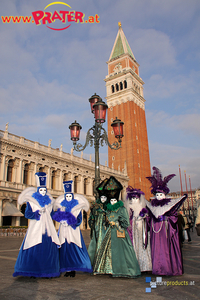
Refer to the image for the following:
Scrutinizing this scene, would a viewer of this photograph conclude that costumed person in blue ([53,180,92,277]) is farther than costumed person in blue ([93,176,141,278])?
Yes

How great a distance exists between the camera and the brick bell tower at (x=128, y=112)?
45.6 m

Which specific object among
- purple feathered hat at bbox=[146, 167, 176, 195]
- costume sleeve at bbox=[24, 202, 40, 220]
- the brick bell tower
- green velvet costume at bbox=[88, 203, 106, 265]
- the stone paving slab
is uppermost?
the brick bell tower

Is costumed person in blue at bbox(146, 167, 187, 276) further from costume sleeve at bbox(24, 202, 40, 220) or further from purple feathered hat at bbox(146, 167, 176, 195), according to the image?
costume sleeve at bbox(24, 202, 40, 220)

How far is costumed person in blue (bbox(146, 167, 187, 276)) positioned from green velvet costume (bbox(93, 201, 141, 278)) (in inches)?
20.9

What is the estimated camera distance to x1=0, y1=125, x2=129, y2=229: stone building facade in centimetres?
2197

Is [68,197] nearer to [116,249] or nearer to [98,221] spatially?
[98,221]

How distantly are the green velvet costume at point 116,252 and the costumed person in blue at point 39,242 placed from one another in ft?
3.04

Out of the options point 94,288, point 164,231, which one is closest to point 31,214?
point 94,288

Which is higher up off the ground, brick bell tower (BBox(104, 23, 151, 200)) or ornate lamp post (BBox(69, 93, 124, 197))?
brick bell tower (BBox(104, 23, 151, 200))

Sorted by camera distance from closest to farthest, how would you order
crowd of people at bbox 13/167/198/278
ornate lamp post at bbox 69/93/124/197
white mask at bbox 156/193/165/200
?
crowd of people at bbox 13/167/198/278
white mask at bbox 156/193/165/200
ornate lamp post at bbox 69/93/124/197

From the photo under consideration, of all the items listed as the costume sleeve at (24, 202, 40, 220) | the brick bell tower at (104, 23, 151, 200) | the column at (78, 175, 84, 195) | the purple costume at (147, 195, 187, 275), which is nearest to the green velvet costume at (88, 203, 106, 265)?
the purple costume at (147, 195, 187, 275)

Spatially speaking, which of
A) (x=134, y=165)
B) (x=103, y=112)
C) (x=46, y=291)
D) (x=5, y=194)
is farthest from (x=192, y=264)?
(x=134, y=165)

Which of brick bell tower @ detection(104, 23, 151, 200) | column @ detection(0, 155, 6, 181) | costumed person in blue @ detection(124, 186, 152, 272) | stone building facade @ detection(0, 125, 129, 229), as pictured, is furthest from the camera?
brick bell tower @ detection(104, 23, 151, 200)

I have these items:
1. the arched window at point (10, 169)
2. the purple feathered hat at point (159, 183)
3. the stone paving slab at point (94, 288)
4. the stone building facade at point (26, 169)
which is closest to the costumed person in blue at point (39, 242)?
the stone paving slab at point (94, 288)
